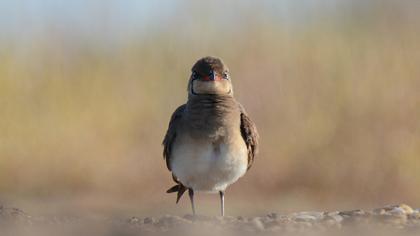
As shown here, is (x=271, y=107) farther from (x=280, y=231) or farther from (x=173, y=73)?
(x=280, y=231)

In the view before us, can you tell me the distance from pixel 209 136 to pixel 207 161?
171 millimetres

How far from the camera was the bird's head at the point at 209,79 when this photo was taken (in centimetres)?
914

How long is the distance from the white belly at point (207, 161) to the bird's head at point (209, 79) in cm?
40

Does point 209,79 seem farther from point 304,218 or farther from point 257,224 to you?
point 257,224

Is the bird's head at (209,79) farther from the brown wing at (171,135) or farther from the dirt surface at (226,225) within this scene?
the dirt surface at (226,225)

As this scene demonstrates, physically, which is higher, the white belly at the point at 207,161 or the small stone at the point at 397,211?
the white belly at the point at 207,161

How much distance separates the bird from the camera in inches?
349

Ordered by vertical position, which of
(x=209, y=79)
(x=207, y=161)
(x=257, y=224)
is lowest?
(x=257, y=224)

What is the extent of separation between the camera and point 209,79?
9.14 meters

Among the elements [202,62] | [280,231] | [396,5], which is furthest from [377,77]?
[280,231]

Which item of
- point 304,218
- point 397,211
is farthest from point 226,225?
point 397,211

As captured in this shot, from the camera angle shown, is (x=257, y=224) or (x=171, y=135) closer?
(x=257, y=224)

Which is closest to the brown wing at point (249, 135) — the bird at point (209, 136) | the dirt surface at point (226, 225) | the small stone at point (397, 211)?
the bird at point (209, 136)

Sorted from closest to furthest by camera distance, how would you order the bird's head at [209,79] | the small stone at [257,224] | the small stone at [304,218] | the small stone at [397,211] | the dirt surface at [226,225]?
the dirt surface at [226,225], the small stone at [257,224], the small stone at [304,218], the small stone at [397,211], the bird's head at [209,79]
